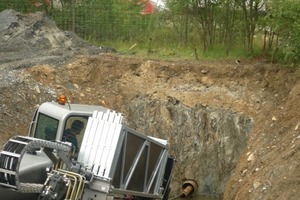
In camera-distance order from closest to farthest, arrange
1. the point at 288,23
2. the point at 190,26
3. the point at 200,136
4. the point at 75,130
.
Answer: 1. the point at 75,130
2. the point at 288,23
3. the point at 200,136
4. the point at 190,26

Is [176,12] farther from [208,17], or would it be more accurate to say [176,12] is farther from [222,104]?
[222,104]

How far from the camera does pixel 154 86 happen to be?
16.2 meters

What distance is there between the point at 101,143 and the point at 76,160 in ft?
1.39

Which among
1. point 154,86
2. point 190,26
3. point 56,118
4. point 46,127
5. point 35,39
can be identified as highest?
point 190,26

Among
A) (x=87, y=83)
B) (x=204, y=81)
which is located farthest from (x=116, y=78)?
(x=204, y=81)

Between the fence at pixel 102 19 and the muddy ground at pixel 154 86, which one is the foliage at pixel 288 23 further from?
the fence at pixel 102 19

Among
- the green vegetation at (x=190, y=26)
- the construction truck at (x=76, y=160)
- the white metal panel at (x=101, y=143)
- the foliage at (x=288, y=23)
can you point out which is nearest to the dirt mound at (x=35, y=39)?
the green vegetation at (x=190, y=26)

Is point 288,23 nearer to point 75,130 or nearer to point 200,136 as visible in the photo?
point 200,136

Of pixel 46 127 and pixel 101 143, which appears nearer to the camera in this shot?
pixel 101 143

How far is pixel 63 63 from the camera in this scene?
16531 mm

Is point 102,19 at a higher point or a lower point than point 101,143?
higher

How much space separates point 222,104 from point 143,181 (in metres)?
6.05

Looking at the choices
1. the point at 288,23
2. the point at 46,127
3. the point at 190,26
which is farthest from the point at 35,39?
the point at 46,127

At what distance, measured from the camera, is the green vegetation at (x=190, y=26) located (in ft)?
46.8
